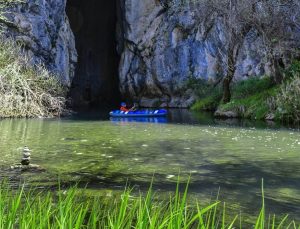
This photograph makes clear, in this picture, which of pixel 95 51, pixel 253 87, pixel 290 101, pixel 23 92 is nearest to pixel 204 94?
pixel 253 87

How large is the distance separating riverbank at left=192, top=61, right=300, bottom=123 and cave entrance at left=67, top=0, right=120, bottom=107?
3163 cm

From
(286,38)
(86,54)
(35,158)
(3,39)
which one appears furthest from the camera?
(86,54)

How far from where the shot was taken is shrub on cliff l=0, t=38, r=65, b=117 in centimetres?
2956

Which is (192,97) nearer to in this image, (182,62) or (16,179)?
(182,62)

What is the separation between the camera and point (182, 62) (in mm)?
50906

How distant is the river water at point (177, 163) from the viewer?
309 inches

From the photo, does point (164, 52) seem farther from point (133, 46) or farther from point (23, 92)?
point (23, 92)

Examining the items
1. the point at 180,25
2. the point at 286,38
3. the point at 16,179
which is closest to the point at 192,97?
the point at 180,25

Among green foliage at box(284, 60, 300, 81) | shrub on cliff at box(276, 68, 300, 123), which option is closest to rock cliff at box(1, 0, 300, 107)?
green foliage at box(284, 60, 300, 81)

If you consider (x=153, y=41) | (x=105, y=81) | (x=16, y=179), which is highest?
(x=153, y=41)

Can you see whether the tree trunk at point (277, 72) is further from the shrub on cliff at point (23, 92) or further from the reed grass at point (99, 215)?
the reed grass at point (99, 215)

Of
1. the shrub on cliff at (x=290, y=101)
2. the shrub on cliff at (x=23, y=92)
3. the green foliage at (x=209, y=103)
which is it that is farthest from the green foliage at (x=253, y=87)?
the shrub on cliff at (x=23, y=92)

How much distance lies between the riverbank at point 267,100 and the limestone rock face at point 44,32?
17.2m

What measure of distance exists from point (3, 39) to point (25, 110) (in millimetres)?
10696
